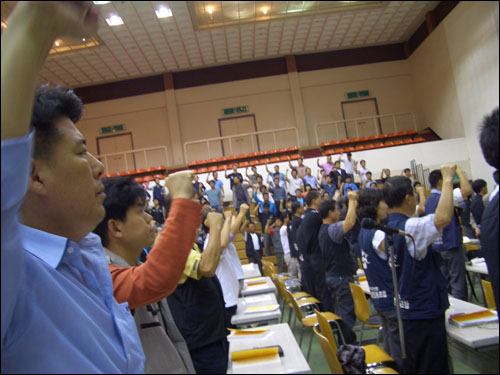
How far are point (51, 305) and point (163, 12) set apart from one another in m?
13.3

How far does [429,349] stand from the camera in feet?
8.37

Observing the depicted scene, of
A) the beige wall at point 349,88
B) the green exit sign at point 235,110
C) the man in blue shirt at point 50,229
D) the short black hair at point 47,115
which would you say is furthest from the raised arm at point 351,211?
the green exit sign at point 235,110

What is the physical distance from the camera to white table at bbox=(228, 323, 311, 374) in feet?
6.89

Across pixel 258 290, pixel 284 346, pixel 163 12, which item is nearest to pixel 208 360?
pixel 284 346

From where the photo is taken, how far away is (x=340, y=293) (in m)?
4.36

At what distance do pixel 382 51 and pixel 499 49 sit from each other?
649 cm

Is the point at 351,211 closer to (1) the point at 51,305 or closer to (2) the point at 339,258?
(2) the point at 339,258

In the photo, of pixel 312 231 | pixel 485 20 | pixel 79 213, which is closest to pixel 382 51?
pixel 485 20

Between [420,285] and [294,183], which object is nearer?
[420,285]

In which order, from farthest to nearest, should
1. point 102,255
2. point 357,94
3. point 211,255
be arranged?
point 357,94 → point 211,255 → point 102,255

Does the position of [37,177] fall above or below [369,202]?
above

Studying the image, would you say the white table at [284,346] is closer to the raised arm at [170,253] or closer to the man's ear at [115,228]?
the man's ear at [115,228]

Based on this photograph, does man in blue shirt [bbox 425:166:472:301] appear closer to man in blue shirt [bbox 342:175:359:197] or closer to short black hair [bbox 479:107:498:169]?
short black hair [bbox 479:107:498:169]

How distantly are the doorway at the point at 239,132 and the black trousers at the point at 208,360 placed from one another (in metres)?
15.3
